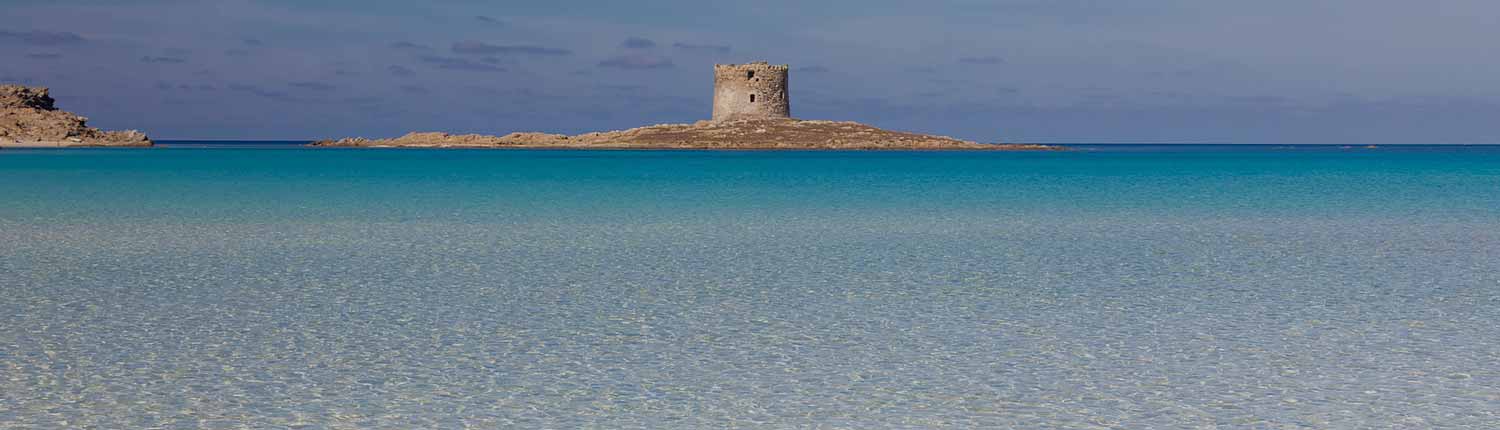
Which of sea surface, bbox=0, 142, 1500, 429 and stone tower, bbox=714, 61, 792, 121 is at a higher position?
stone tower, bbox=714, 61, 792, 121

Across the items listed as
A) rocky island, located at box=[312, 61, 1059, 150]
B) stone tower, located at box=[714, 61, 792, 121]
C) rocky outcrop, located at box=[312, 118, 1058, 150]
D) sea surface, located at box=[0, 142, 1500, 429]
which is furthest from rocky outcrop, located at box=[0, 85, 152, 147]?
sea surface, located at box=[0, 142, 1500, 429]

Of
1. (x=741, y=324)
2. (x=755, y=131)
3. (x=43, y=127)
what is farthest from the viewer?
(x=43, y=127)

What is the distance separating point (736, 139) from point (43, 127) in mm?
51487

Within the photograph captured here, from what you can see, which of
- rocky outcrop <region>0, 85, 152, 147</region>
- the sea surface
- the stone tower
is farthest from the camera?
rocky outcrop <region>0, 85, 152, 147</region>

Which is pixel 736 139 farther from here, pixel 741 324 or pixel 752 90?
pixel 741 324

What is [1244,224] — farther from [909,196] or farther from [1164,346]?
[1164,346]

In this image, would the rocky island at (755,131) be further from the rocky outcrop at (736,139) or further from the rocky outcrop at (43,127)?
the rocky outcrop at (43,127)

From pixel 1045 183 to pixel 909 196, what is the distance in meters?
8.85

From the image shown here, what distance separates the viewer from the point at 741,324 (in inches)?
326

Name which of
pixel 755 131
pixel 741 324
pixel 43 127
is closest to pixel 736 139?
pixel 755 131

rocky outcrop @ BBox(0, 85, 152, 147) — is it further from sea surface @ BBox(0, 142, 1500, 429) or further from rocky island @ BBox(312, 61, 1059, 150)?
sea surface @ BBox(0, 142, 1500, 429)

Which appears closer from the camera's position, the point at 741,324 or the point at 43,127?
the point at 741,324

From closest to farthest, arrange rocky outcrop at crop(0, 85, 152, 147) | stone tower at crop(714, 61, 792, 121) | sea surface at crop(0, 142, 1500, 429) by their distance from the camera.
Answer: sea surface at crop(0, 142, 1500, 429), stone tower at crop(714, 61, 792, 121), rocky outcrop at crop(0, 85, 152, 147)

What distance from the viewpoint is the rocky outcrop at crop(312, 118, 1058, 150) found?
262 feet
